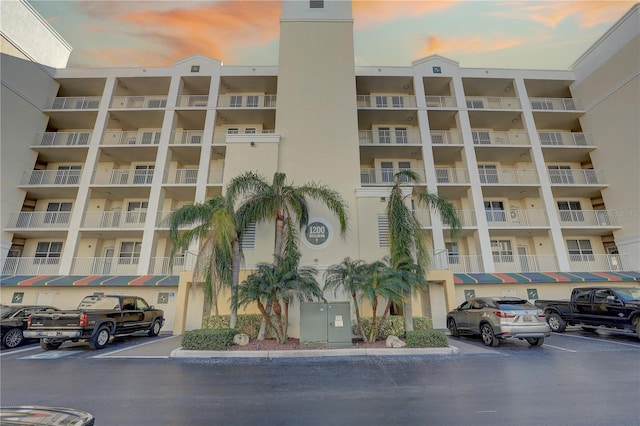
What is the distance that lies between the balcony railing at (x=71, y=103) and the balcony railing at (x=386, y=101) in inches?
773

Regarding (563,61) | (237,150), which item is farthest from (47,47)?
(563,61)

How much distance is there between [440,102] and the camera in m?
21.3

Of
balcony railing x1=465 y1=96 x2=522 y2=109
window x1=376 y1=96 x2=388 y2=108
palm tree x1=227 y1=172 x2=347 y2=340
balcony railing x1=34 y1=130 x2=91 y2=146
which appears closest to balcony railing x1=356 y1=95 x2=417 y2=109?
window x1=376 y1=96 x2=388 y2=108

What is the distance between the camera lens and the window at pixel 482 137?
20.8 m

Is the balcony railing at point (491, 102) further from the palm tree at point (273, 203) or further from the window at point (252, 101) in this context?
the palm tree at point (273, 203)

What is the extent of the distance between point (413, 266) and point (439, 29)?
13822 millimetres

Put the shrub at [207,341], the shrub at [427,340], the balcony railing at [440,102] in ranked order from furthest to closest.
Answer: the balcony railing at [440,102] < the shrub at [427,340] < the shrub at [207,341]

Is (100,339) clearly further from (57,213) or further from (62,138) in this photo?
(62,138)

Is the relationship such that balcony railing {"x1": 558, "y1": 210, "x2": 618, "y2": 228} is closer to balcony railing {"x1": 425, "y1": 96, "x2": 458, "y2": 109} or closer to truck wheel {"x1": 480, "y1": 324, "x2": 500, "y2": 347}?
balcony railing {"x1": 425, "y1": 96, "x2": 458, "y2": 109}

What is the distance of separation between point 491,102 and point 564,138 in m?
5.80

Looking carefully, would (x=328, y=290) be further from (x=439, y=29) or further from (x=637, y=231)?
(x=637, y=231)

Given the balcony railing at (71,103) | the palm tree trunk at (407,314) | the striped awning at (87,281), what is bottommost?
the palm tree trunk at (407,314)

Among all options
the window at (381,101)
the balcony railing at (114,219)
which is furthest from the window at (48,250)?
the window at (381,101)

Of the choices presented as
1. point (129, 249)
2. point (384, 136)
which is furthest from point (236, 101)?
point (129, 249)
